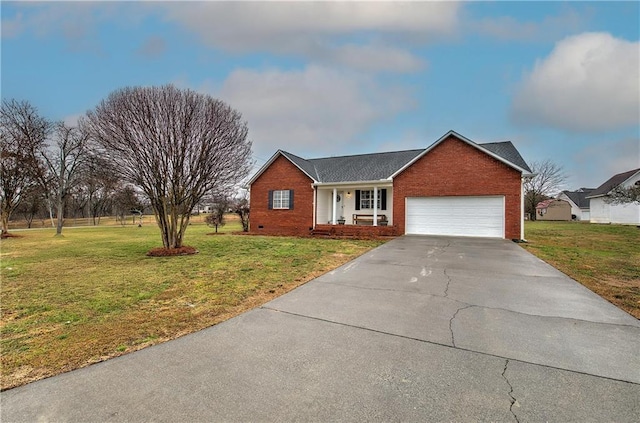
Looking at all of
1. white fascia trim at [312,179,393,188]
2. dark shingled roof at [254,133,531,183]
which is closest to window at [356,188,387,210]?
dark shingled roof at [254,133,531,183]

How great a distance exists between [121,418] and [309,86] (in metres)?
21.7

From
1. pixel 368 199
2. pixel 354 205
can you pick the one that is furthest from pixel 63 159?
pixel 368 199

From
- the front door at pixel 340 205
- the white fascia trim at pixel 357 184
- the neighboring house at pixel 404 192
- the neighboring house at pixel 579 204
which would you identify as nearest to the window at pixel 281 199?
the neighboring house at pixel 404 192

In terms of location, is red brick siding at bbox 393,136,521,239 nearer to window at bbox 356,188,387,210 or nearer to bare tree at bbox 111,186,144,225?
window at bbox 356,188,387,210

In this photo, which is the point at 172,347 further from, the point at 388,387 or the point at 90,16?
the point at 90,16

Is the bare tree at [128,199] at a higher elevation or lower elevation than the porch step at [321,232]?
higher

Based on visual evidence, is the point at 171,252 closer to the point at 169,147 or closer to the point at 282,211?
the point at 169,147

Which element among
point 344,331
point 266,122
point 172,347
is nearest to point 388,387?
point 344,331

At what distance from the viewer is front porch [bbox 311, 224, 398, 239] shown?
54.5ft

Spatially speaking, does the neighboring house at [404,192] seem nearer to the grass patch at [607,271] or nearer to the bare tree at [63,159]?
the grass patch at [607,271]

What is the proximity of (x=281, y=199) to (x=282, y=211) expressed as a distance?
83 centimetres

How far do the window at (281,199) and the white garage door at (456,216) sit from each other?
7776 millimetres

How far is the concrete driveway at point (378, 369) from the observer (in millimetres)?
2330

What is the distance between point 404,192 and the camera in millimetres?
16969
